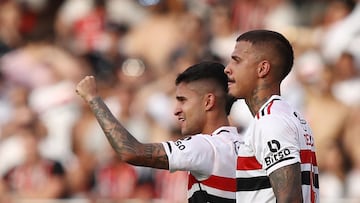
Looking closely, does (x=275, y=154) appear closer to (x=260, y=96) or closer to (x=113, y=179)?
(x=260, y=96)

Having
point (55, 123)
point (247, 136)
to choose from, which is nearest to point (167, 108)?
point (55, 123)

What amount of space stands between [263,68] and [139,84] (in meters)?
6.88

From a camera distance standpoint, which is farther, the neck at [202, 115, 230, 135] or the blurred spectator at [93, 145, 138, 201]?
the blurred spectator at [93, 145, 138, 201]

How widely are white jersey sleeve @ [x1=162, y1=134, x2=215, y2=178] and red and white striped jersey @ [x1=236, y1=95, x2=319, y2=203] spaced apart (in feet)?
1.24

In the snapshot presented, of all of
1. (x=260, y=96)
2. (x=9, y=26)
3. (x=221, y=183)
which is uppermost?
(x=9, y=26)

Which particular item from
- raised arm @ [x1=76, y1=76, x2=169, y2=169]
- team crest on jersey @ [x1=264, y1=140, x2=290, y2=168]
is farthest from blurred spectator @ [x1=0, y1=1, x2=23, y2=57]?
team crest on jersey @ [x1=264, y1=140, x2=290, y2=168]

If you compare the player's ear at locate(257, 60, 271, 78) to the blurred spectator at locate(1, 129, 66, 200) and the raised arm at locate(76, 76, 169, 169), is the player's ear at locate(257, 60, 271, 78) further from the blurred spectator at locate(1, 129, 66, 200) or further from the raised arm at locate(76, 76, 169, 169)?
the blurred spectator at locate(1, 129, 66, 200)

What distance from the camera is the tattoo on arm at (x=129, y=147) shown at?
622 centimetres

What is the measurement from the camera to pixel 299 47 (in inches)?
494

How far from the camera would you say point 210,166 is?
257 inches

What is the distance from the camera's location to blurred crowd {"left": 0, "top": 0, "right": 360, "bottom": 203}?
38.5ft

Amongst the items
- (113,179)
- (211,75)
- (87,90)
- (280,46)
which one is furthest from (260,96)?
(113,179)

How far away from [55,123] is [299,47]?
10.1ft

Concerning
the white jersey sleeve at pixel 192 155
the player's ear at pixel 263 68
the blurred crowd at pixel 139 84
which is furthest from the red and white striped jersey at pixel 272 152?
the blurred crowd at pixel 139 84
